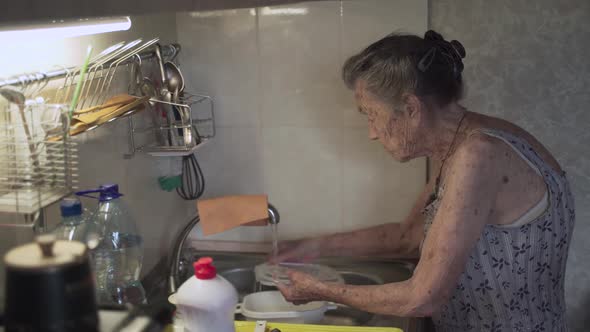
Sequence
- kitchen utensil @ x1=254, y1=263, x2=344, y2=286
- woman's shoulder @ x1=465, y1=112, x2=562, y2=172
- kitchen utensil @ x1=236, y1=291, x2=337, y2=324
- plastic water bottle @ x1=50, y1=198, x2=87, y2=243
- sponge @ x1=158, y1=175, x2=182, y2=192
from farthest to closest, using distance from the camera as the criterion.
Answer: sponge @ x1=158, y1=175, x2=182, y2=192
kitchen utensil @ x1=254, y1=263, x2=344, y2=286
kitchen utensil @ x1=236, y1=291, x2=337, y2=324
woman's shoulder @ x1=465, y1=112, x2=562, y2=172
plastic water bottle @ x1=50, y1=198, x2=87, y2=243

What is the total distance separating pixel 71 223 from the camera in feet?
4.02

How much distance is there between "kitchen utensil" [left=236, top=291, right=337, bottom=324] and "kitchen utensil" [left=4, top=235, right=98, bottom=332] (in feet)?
3.02

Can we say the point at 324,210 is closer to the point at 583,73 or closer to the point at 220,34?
the point at 220,34

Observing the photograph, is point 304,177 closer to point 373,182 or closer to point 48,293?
point 373,182

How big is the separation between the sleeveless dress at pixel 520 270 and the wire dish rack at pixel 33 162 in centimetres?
83

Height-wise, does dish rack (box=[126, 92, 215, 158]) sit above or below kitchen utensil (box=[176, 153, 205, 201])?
above

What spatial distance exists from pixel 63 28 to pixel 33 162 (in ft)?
0.70

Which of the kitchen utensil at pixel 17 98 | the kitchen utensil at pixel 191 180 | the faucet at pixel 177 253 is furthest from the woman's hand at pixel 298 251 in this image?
the kitchen utensil at pixel 17 98

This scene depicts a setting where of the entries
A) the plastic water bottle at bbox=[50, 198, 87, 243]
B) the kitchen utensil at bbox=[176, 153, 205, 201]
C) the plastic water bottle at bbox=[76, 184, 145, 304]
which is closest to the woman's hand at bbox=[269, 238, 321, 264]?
the kitchen utensil at bbox=[176, 153, 205, 201]

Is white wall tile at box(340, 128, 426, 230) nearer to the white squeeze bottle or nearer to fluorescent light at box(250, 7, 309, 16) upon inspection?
fluorescent light at box(250, 7, 309, 16)

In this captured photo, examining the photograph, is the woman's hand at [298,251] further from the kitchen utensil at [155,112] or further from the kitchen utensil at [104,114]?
the kitchen utensil at [104,114]

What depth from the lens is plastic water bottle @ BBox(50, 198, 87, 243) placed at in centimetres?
119

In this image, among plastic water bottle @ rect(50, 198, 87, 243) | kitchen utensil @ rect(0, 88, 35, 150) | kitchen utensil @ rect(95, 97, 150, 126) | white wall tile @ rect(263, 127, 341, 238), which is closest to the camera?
kitchen utensil @ rect(0, 88, 35, 150)

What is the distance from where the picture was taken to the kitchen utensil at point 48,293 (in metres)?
0.69
